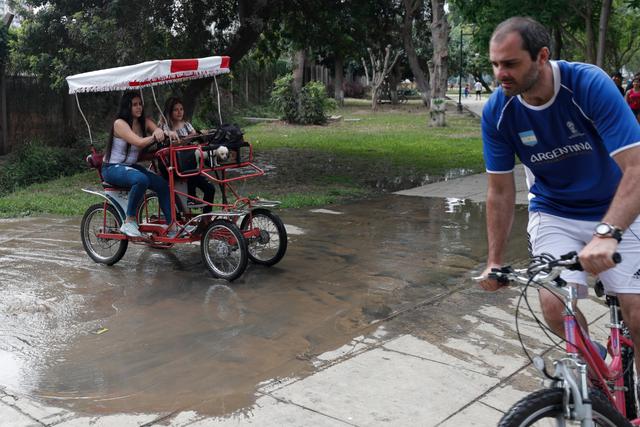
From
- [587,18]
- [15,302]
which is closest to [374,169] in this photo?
[587,18]

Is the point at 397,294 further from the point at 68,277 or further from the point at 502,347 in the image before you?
the point at 68,277

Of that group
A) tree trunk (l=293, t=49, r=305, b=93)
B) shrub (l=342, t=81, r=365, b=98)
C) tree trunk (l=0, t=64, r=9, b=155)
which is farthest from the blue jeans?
shrub (l=342, t=81, r=365, b=98)

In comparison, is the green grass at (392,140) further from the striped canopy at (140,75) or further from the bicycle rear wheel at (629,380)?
the bicycle rear wheel at (629,380)

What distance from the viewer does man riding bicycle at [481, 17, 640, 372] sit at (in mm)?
2998

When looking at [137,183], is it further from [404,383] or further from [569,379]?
[569,379]

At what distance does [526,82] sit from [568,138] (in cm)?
35

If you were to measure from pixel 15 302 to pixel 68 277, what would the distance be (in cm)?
84

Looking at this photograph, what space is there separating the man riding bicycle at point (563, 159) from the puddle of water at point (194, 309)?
1969 millimetres

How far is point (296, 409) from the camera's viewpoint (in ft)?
13.7

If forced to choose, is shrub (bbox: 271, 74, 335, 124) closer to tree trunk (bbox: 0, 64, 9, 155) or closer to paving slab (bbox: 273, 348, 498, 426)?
tree trunk (bbox: 0, 64, 9, 155)

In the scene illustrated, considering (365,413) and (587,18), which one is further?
(587,18)

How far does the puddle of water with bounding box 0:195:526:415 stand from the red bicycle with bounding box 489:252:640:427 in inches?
80.5

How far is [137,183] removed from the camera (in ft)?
24.3

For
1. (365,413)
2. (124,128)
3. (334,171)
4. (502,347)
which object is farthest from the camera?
(334,171)
